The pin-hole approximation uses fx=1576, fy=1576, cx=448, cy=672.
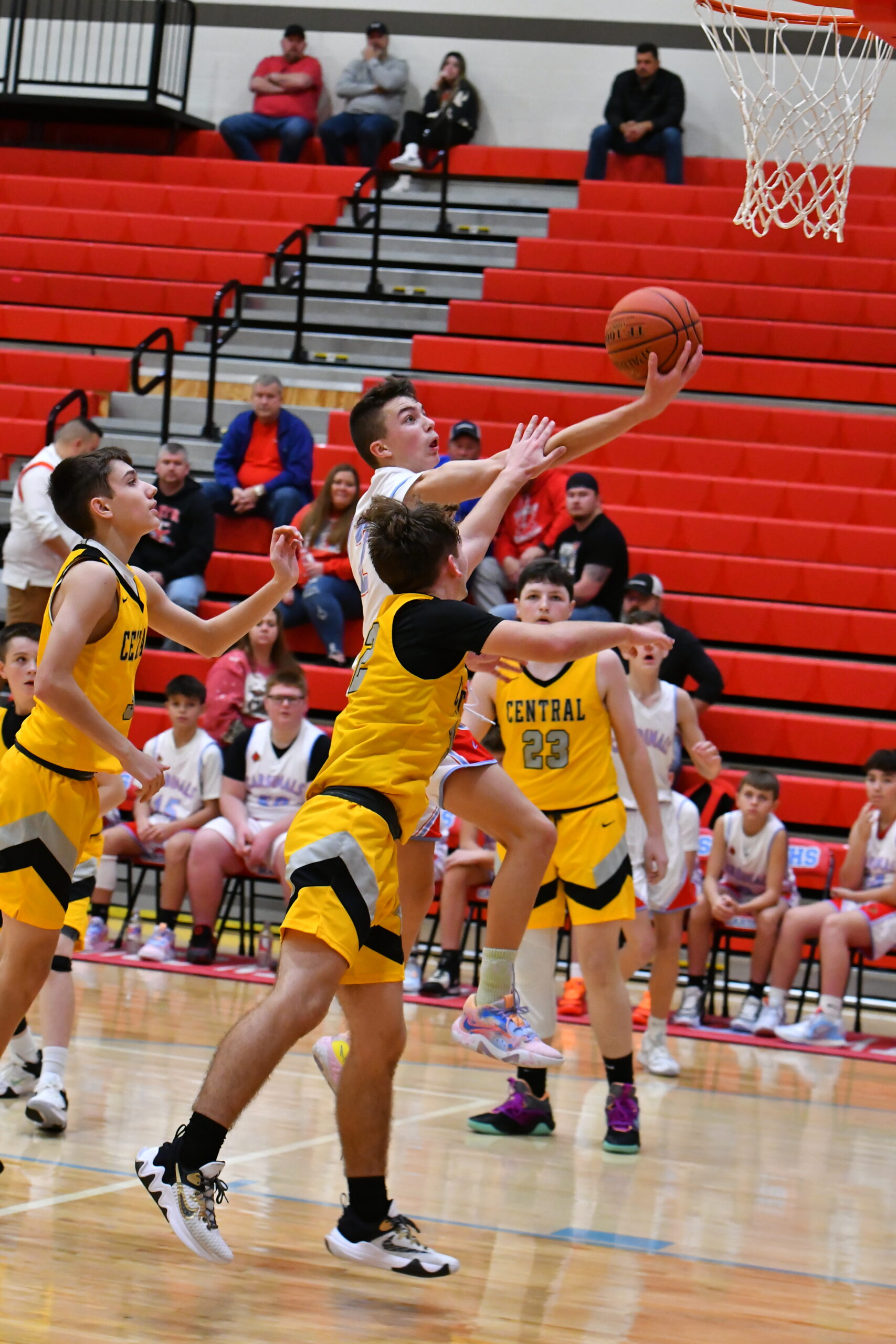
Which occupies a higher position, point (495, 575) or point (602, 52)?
point (602, 52)

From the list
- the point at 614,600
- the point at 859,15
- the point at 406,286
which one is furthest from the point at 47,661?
the point at 406,286

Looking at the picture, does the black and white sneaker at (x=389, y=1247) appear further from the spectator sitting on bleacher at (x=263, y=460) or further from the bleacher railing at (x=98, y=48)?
the bleacher railing at (x=98, y=48)

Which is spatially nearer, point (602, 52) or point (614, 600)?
point (614, 600)

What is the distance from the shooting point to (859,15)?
443 cm

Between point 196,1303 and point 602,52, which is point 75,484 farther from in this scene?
point 602,52

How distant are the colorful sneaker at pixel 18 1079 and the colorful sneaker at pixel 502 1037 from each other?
172cm

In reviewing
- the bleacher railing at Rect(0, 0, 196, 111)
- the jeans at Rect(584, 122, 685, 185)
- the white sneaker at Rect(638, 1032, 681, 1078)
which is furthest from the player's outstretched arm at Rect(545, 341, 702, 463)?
the bleacher railing at Rect(0, 0, 196, 111)

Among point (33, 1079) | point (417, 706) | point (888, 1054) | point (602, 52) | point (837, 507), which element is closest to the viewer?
point (417, 706)

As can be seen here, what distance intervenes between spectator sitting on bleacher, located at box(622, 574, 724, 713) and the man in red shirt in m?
7.48

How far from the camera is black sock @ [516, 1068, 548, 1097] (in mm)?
5305

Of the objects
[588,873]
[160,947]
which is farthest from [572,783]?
[160,947]

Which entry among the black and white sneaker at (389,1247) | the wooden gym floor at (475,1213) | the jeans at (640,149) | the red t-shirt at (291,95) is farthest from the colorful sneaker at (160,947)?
the red t-shirt at (291,95)

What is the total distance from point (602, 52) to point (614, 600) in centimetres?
734

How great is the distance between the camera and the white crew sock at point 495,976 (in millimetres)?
4250
